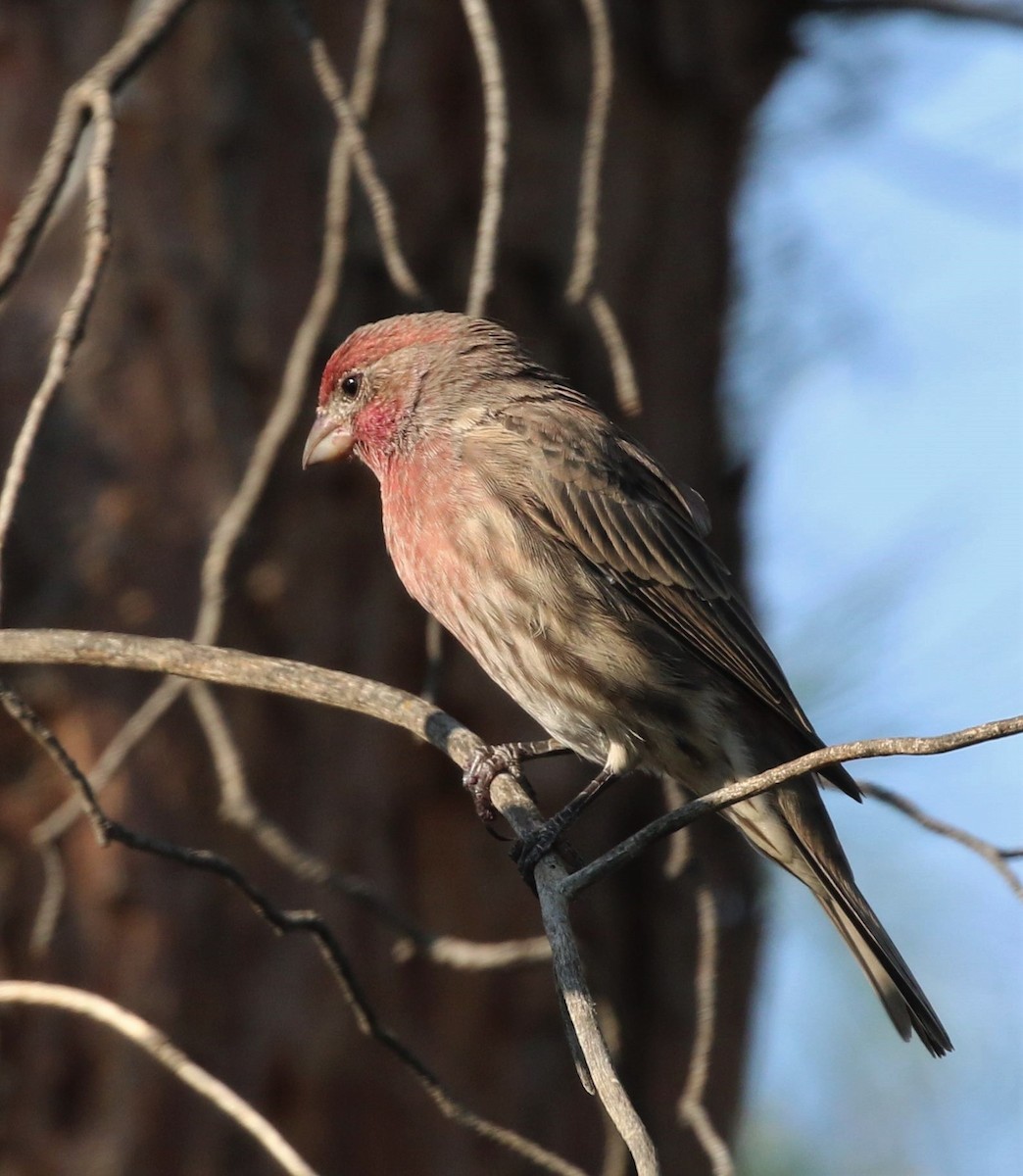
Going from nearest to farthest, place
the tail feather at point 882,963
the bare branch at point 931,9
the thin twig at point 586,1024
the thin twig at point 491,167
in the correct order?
the thin twig at point 586,1024 → the thin twig at point 491,167 → the tail feather at point 882,963 → the bare branch at point 931,9

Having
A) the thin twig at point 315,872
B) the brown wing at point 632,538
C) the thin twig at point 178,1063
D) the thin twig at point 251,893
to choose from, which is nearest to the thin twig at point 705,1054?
the thin twig at point 251,893

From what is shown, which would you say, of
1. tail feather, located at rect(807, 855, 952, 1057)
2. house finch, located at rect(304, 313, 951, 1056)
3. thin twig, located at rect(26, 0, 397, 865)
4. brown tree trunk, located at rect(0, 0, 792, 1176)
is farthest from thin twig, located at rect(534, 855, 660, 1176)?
brown tree trunk, located at rect(0, 0, 792, 1176)

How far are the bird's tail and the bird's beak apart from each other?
1.74 meters

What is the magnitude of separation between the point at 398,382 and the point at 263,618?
1.22m

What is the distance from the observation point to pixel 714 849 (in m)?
6.59

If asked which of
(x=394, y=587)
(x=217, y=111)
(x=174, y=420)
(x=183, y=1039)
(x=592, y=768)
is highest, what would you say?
(x=217, y=111)

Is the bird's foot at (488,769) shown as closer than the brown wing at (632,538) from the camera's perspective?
Yes

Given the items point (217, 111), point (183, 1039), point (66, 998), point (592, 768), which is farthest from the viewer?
point (592, 768)

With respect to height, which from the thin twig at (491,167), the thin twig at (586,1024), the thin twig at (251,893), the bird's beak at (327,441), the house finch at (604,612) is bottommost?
the thin twig at (586,1024)

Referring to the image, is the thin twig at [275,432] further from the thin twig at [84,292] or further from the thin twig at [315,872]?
the thin twig at [84,292]

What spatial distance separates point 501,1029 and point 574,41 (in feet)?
12.8

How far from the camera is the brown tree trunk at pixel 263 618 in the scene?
5.64 metres

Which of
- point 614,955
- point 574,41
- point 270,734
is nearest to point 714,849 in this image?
point 614,955

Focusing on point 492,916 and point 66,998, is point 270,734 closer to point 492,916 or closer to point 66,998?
point 492,916
